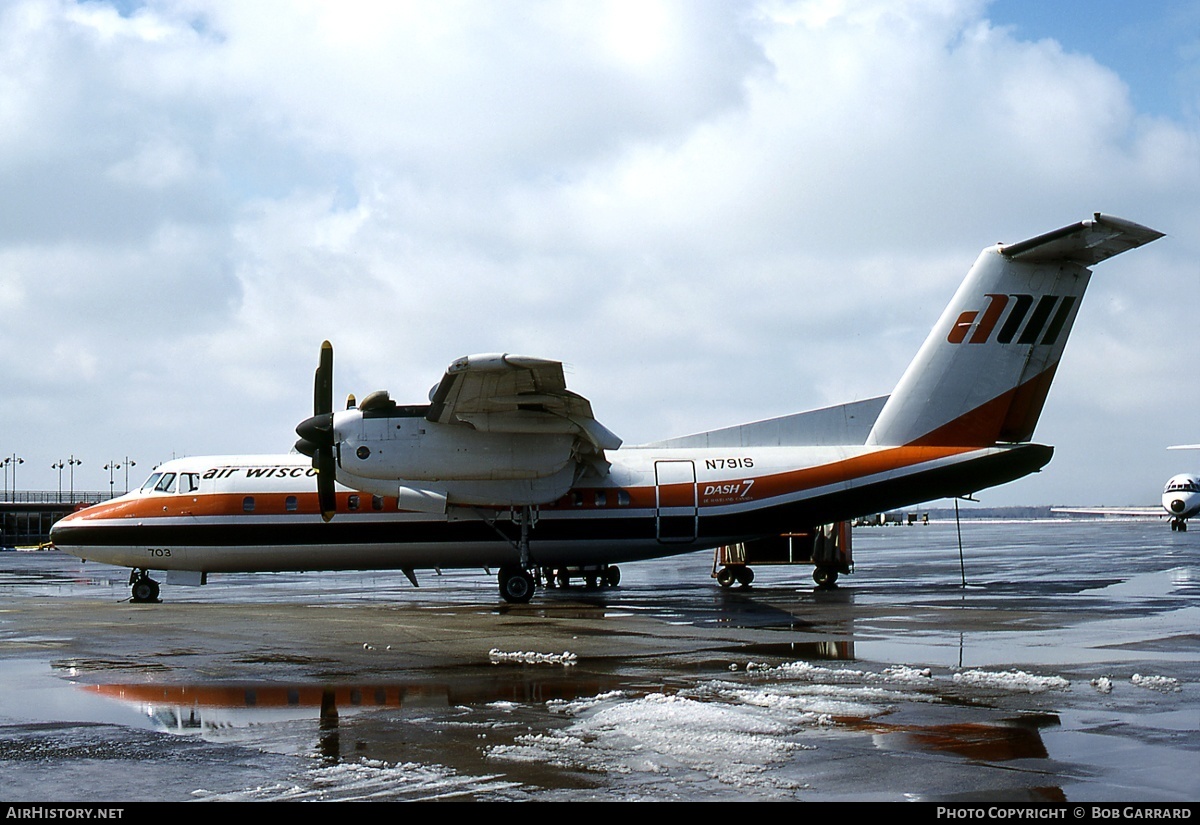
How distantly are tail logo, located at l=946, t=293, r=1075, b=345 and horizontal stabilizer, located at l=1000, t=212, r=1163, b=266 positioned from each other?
80 centimetres

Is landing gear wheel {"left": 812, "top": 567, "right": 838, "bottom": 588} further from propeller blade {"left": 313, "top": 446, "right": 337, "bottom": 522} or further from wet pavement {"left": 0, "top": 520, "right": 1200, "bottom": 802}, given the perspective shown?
propeller blade {"left": 313, "top": 446, "right": 337, "bottom": 522}

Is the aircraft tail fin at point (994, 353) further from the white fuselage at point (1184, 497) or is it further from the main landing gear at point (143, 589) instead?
the white fuselage at point (1184, 497)

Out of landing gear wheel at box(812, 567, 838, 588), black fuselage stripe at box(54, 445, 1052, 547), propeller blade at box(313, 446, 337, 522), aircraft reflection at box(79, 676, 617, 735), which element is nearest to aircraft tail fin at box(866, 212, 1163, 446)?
black fuselage stripe at box(54, 445, 1052, 547)

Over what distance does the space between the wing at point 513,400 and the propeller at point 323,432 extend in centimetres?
204

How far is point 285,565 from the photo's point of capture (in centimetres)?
2273

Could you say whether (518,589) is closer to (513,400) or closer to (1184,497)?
(513,400)

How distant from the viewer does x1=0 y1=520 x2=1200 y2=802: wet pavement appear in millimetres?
6078

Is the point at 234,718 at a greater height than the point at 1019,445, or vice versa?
the point at 1019,445

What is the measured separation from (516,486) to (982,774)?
15968 millimetres

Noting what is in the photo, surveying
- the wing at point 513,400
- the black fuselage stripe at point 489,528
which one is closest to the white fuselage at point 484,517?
the black fuselage stripe at point 489,528

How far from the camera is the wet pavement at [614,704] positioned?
608 centimetres

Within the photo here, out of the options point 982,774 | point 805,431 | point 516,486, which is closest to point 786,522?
point 805,431
